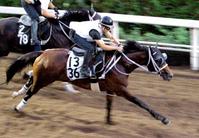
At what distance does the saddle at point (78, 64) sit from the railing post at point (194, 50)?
4005mm

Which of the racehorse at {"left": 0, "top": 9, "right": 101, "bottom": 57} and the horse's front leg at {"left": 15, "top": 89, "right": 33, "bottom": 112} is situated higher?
the racehorse at {"left": 0, "top": 9, "right": 101, "bottom": 57}

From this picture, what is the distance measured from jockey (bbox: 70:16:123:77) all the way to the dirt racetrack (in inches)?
35.6

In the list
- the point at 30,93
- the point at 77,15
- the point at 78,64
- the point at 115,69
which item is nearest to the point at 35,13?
the point at 77,15

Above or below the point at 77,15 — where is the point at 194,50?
below

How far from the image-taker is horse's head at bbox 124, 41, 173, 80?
8.41 meters

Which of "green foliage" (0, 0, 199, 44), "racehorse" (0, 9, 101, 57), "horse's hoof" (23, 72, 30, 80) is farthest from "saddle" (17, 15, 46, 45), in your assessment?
"green foliage" (0, 0, 199, 44)

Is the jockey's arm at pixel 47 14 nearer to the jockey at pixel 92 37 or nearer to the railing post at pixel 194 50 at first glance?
Result: the jockey at pixel 92 37

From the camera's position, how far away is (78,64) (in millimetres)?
8727

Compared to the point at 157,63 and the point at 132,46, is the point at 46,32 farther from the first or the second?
the point at 157,63

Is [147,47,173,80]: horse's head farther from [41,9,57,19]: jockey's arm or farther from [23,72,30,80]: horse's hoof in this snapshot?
[23,72,30,80]: horse's hoof

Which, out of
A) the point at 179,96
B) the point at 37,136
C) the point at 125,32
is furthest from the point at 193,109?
the point at 125,32

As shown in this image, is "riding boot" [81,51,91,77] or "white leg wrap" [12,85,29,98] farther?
"white leg wrap" [12,85,29,98]

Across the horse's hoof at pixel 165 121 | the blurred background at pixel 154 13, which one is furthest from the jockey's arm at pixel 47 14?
the horse's hoof at pixel 165 121

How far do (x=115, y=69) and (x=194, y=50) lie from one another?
4.10m
